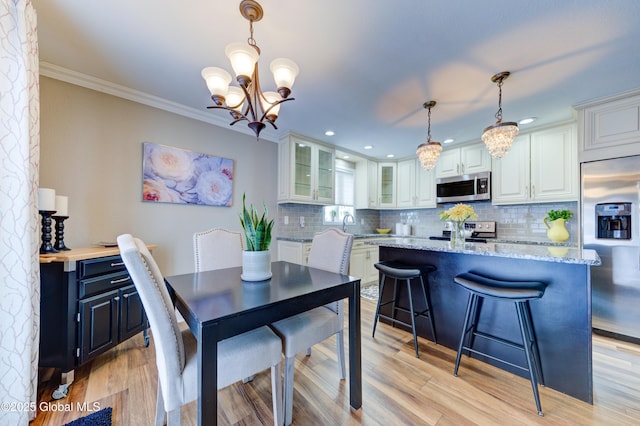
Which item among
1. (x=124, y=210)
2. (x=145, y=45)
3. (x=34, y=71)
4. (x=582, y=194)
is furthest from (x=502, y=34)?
(x=124, y=210)

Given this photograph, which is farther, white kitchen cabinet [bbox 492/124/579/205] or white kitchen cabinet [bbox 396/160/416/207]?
white kitchen cabinet [bbox 396/160/416/207]

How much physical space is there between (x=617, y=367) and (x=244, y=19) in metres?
3.69

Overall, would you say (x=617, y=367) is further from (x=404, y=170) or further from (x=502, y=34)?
(x=404, y=170)

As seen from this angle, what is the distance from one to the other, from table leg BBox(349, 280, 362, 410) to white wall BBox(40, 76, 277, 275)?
2161mm

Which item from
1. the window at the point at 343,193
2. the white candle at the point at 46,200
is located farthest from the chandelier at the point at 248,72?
the window at the point at 343,193

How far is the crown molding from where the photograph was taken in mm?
2008

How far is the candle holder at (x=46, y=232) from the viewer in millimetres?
1637

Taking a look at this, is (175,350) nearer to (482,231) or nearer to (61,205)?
(61,205)

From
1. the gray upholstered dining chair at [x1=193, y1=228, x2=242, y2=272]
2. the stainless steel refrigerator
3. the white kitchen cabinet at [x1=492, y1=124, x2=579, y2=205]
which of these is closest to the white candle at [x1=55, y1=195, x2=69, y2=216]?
the gray upholstered dining chair at [x1=193, y1=228, x2=242, y2=272]

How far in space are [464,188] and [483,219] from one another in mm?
617

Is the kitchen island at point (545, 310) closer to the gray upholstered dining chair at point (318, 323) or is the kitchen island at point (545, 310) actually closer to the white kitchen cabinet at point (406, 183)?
the gray upholstered dining chair at point (318, 323)

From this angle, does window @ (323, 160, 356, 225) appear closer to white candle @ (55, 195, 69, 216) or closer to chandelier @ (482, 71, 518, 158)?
chandelier @ (482, 71, 518, 158)

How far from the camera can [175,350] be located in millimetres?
987

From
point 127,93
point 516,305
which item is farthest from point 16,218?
point 516,305
